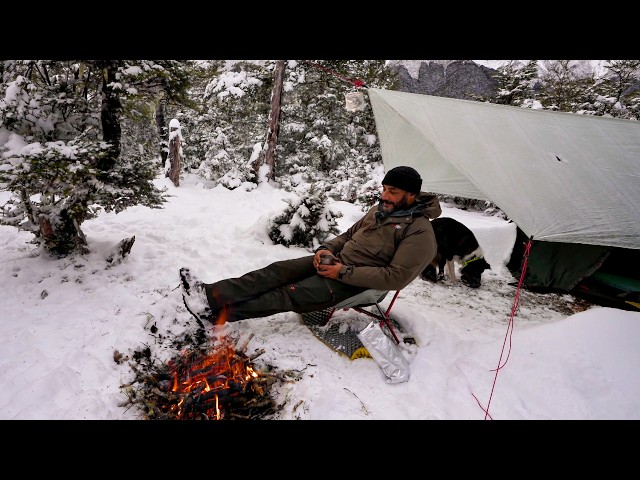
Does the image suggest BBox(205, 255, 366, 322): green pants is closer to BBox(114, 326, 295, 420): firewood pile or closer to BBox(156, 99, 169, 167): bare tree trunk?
BBox(114, 326, 295, 420): firewood pile

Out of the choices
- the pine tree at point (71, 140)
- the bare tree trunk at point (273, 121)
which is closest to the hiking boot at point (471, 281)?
the pine tree at point (71, 140)

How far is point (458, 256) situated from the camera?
493 cm

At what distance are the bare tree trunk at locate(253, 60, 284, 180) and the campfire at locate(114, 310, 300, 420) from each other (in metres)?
9.41

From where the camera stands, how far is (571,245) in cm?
434

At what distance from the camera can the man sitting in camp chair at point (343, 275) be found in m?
2.67

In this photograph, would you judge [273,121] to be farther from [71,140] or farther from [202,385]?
[202,385]

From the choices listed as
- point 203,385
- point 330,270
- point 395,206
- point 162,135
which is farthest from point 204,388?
point 162,135

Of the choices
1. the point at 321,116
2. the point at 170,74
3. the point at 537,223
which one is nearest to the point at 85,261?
the point at 170,74

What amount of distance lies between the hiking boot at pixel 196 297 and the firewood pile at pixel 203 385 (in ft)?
1.02

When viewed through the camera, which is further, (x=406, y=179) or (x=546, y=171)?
(x=546, y=171)

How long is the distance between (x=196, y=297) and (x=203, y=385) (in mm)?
874

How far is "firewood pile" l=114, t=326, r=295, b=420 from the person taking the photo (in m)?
2.02
